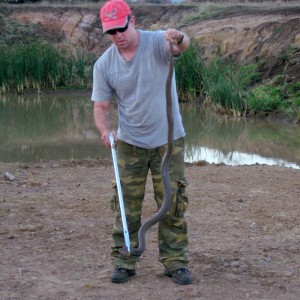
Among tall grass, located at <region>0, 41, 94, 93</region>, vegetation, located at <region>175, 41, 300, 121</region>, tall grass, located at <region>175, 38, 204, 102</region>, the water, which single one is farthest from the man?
tall grass, located at <region>0, 41, 94, 93</region>

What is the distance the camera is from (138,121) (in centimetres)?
545

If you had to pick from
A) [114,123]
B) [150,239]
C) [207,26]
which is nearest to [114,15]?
[150,239]

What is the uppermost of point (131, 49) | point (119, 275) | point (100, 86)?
point (131, 49)

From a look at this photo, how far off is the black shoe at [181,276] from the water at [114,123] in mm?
7305

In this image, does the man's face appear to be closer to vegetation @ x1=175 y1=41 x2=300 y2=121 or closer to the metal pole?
the metal pole

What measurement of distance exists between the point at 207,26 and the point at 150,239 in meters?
21.7

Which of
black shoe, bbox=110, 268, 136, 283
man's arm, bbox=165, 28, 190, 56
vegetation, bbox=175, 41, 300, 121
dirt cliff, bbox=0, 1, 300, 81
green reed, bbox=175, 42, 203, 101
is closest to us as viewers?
man's arm, bbox=165, 28, 190, 56

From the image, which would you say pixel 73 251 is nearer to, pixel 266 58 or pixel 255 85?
pixel 255 85

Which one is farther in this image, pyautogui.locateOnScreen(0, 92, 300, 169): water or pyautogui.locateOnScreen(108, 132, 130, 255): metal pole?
pyautogui.locateOnScreen(0, 92, 300, 169): water

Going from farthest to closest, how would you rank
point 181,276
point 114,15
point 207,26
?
point 207,26 < point 181,276 < point 114,15

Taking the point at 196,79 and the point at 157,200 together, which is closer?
the point at 157,200

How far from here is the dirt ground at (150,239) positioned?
5.44m

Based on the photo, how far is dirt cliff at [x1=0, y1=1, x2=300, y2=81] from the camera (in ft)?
77.0

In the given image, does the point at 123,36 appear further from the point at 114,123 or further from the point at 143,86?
the point at 114,123
